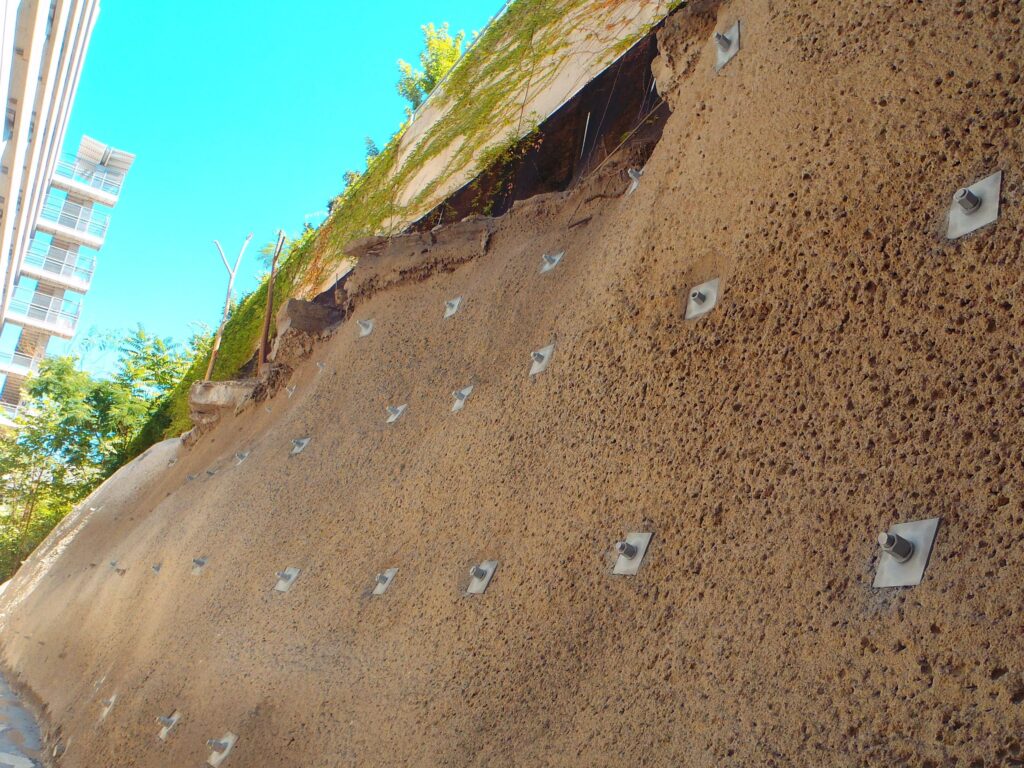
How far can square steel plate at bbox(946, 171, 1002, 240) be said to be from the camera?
1.80 meters

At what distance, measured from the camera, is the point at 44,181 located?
22375 millimetres

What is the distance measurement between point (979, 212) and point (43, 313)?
46.8 m

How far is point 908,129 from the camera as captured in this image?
6.89 feet

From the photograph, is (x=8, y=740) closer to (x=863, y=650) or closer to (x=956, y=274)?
(x=863, y=650)

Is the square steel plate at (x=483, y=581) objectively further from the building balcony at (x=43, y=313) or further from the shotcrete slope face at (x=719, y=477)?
the building balcony at (x=43, y=313)

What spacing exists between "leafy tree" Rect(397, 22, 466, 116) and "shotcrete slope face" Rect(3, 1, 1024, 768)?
58.9 feet

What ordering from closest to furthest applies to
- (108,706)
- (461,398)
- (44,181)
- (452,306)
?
(461,398) → (452,306) → (108,706) → (44,181)

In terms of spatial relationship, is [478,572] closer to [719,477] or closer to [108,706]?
[719,477]

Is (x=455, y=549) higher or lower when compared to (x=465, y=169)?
lower

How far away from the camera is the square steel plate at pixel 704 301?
2.62m

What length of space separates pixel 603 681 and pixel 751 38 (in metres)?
2.05

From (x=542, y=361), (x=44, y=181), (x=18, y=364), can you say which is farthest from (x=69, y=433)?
(x=18, y=364)

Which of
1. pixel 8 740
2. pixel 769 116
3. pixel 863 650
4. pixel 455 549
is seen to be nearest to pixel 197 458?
pixel 8 740

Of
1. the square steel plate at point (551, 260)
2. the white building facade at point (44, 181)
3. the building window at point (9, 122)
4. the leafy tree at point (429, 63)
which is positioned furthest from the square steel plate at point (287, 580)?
the leafy tree at point (429, 63)
